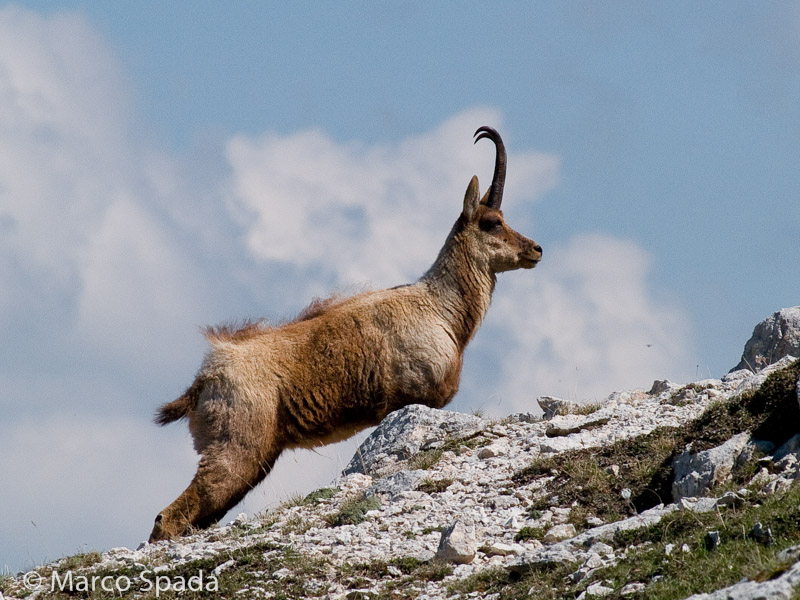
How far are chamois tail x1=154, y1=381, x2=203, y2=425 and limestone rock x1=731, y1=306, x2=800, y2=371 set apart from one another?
6086mm

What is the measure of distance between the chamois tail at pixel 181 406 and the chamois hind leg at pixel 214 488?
0.57 metres

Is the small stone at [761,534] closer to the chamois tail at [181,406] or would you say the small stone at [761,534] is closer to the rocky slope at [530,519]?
the rocky slope at [530,519]

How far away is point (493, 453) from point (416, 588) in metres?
2.94

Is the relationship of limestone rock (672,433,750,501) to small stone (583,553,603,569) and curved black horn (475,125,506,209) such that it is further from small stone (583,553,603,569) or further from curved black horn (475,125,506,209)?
curved black horn (475,125,506,209)

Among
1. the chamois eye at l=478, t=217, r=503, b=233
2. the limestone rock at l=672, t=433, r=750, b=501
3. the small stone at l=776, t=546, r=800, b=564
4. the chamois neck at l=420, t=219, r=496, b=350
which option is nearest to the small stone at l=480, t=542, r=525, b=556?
the limestone rock at l=672, t=433, r=750, b=501

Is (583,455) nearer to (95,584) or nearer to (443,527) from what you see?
(443,527)

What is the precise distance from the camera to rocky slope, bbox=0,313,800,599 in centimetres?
637

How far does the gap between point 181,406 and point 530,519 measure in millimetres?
4300

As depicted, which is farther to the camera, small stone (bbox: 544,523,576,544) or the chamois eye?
the chamois eye

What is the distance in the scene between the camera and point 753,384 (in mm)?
9602

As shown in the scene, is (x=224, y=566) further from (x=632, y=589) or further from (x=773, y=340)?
(x=773, y=340)

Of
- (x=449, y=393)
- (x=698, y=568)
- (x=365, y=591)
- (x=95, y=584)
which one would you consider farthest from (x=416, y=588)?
(x=449, y=393)

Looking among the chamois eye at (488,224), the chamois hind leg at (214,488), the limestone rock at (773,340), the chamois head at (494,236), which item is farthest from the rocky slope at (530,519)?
the chamois eye at (488,224)

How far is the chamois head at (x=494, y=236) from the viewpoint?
512 inches
